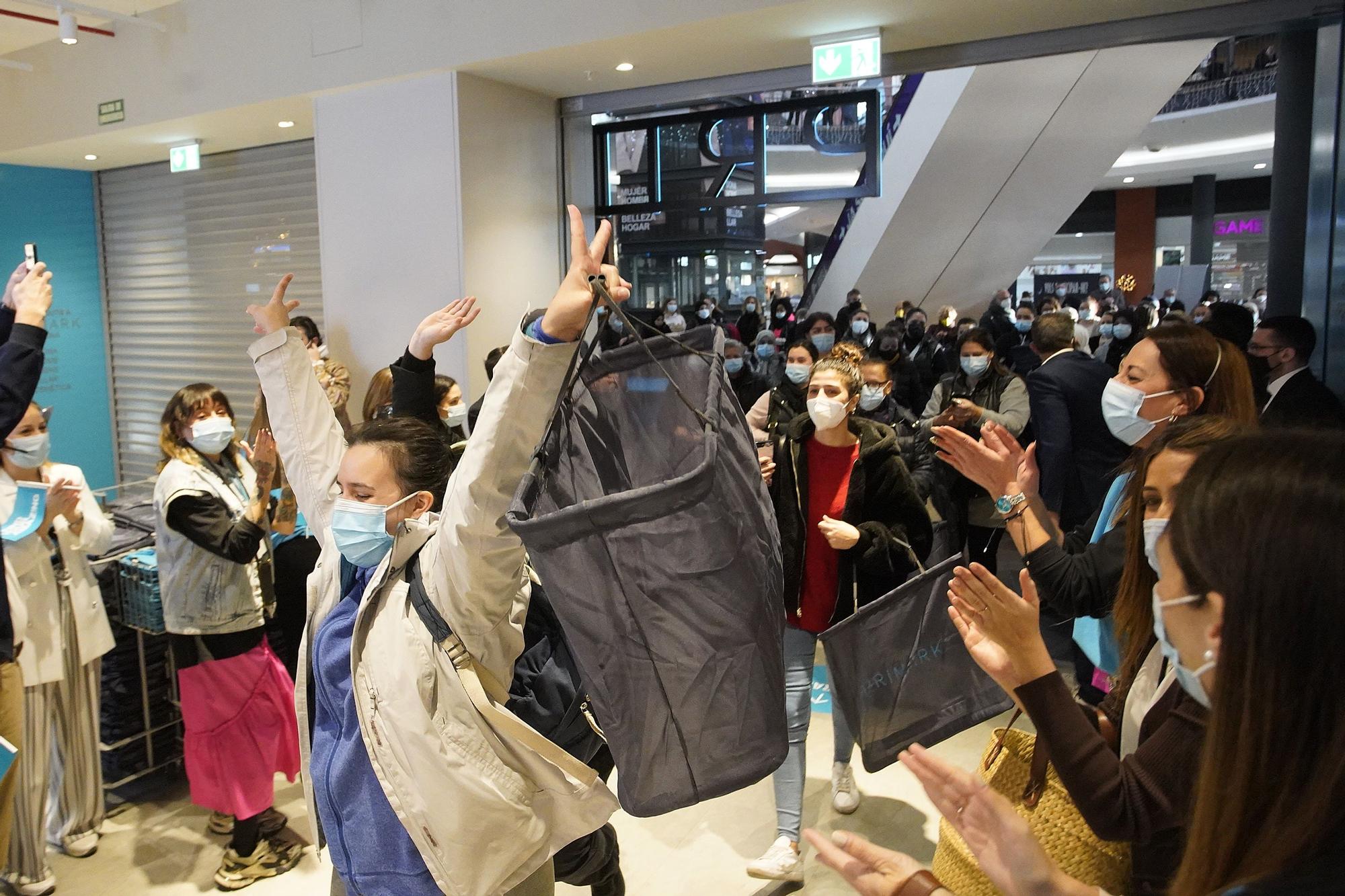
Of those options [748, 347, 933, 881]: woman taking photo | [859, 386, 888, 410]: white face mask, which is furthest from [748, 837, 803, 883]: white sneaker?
[859, 386, 888, 410]: white face mask

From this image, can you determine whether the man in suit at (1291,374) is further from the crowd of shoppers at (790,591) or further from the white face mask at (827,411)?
the white face mask at (827,411)

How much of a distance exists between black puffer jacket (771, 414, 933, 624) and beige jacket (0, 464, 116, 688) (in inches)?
83.5

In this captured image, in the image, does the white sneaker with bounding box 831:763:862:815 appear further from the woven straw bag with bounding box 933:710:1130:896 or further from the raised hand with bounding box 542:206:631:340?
the raised hand with bounding box 542:206:631:340

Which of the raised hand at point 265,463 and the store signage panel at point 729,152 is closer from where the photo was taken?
the raised hand at point 265,463

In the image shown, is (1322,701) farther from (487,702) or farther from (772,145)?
(772,145)

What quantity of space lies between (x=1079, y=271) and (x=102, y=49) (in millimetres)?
5772

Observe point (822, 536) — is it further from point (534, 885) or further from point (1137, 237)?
point (1137, 237)

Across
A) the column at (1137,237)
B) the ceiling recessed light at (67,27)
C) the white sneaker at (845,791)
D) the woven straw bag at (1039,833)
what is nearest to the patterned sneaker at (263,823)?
the white sneaker at (845,791)

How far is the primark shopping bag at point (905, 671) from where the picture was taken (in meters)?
2.19

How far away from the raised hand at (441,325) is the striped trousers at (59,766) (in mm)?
1754

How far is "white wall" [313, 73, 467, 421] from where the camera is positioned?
475cm

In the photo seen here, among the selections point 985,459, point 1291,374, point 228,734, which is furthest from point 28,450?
point 1291,374

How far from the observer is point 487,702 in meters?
1.59

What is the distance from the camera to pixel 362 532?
175 centimetres
